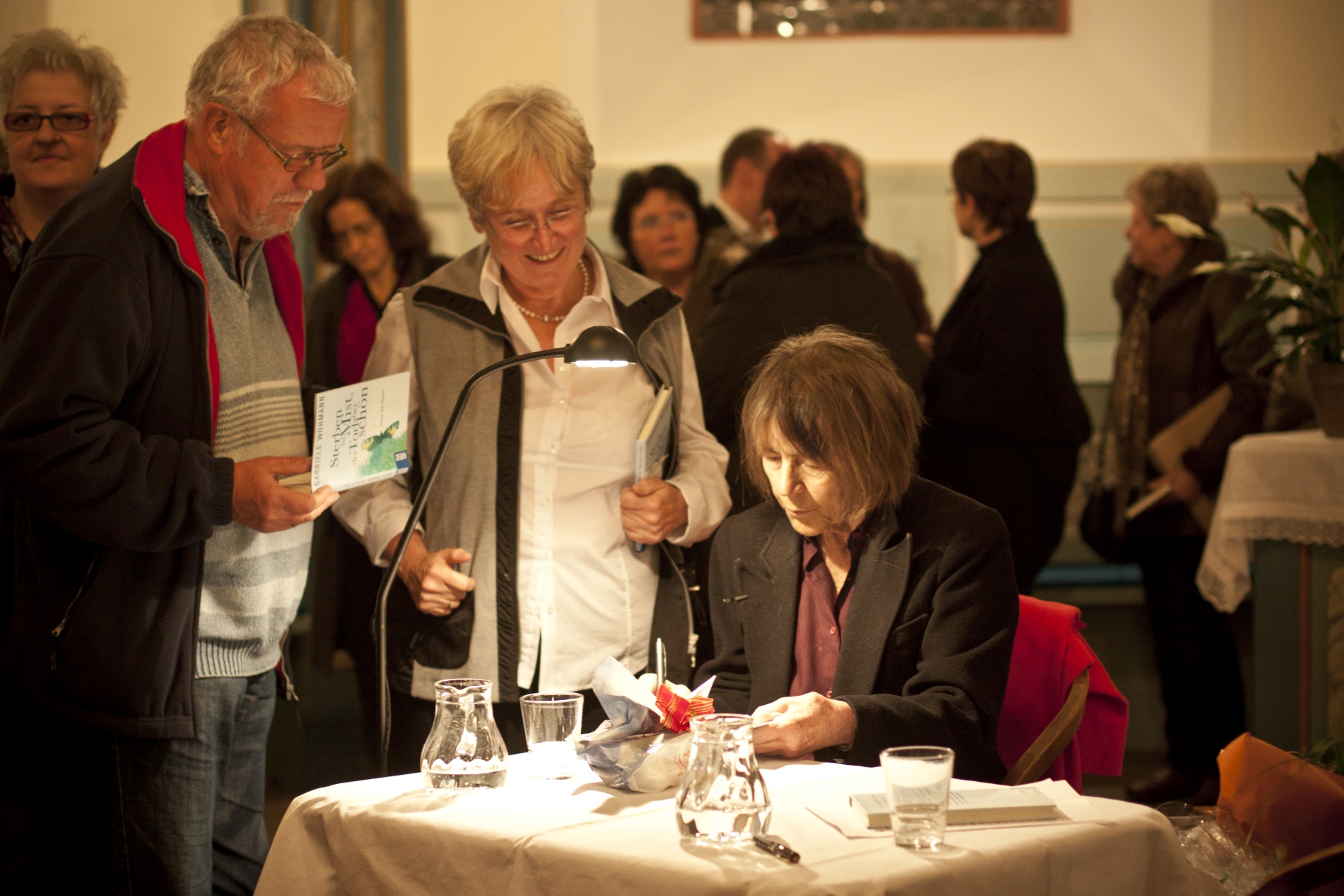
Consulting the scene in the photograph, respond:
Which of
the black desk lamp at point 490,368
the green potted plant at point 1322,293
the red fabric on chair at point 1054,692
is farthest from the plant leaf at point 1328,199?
the black desk lamp at point 490,368

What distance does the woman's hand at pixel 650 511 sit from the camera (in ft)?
7.38

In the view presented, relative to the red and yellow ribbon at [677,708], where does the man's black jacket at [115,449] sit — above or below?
above

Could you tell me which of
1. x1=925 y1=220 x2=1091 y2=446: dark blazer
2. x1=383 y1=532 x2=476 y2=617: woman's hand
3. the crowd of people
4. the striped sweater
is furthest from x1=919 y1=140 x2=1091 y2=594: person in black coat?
the striped sweater

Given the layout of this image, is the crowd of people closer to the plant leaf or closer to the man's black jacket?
the man's black jacket

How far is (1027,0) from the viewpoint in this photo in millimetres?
6047

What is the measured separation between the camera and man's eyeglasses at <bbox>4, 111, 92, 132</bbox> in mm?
2539

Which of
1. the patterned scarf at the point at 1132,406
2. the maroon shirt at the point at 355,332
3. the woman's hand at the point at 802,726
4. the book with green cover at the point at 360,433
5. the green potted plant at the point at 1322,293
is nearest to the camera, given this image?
the woman's hand at the point at 802,726

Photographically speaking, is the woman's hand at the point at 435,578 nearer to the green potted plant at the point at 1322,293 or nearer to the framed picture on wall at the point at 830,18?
the green potted plant at the point at 1322,293

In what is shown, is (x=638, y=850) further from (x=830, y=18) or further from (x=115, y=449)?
(x=830, y=18)

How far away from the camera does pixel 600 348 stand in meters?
1.89

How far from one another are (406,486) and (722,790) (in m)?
1.13

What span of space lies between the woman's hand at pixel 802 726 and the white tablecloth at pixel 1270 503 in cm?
198

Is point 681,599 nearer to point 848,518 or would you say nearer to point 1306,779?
point 848,518

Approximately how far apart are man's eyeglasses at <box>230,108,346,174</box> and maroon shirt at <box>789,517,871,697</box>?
1002mm
